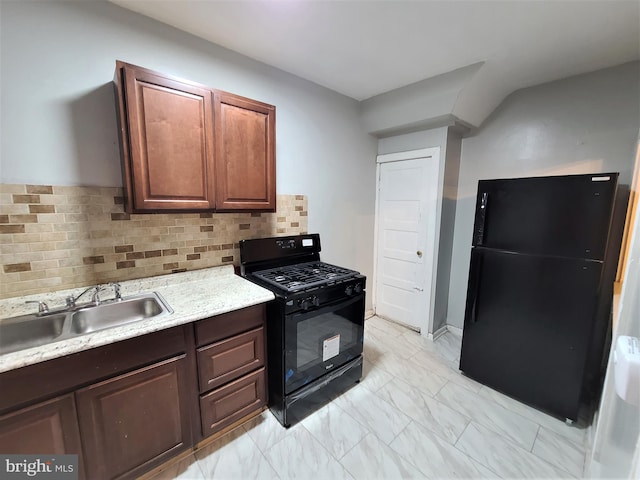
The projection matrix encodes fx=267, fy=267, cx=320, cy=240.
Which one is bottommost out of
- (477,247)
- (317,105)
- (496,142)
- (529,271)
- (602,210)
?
(529,271)

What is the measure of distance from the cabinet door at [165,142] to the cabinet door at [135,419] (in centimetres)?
87

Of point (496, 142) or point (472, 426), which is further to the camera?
point (496, 142)

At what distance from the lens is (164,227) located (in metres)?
1.78

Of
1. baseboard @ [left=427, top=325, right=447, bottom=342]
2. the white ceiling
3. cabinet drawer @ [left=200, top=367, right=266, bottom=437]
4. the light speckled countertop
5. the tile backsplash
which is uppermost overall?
the white ceiling

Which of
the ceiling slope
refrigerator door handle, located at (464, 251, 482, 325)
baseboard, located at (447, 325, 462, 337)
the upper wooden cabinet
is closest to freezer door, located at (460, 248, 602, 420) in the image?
refrigerator door handle, located at (464, 251, 482, 325)

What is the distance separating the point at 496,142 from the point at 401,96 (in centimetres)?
102

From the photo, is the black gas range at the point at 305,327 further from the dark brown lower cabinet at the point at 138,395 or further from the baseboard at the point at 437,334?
the baseboard at the point at 437,334

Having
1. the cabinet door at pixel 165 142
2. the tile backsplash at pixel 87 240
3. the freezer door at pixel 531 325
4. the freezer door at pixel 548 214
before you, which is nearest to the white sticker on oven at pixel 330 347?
the tile backsplash at pixel 87 240

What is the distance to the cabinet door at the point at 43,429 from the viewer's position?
1011 millimetres

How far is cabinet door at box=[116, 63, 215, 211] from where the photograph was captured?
54.5 inches

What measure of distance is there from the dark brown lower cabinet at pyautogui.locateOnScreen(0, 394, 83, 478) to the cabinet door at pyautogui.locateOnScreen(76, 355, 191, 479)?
0.04 meters

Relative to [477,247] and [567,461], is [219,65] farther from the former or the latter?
[567,461]

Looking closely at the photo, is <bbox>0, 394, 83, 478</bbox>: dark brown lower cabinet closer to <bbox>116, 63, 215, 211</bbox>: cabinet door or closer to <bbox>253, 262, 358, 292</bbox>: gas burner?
<bbox>116, 63, 215, 211</bbox>: cabinet door

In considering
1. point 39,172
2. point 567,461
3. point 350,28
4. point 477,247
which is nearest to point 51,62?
point 39,172
